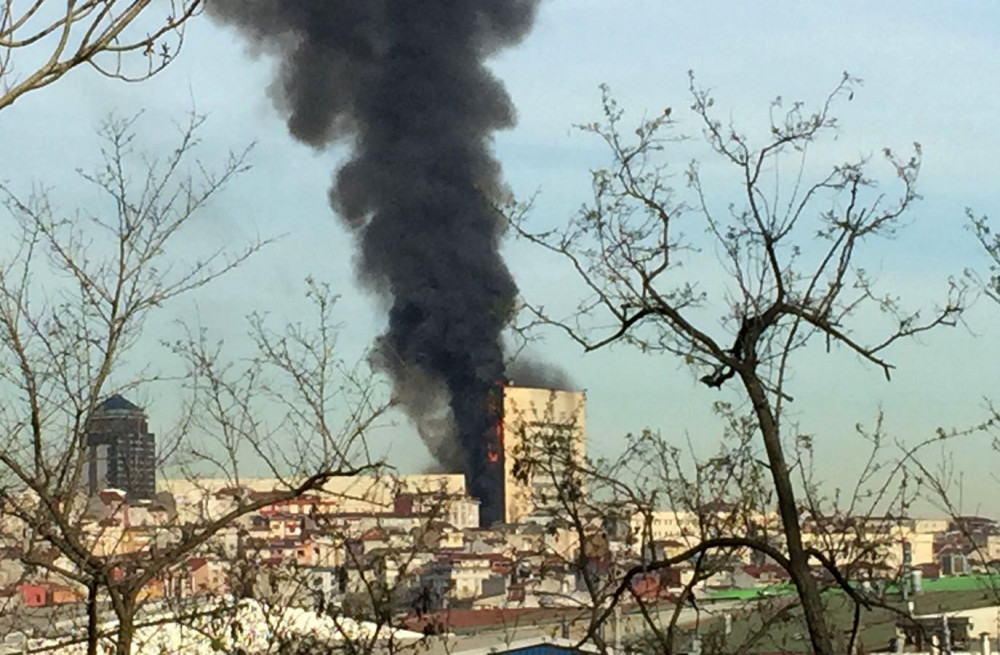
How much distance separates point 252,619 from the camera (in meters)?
12.7

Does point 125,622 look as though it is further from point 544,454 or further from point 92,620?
point 544,454

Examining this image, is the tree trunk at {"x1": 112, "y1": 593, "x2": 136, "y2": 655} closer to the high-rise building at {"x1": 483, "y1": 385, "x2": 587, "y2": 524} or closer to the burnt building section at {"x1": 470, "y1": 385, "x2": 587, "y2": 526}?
A: the burnt building section at {"x1": 470, "y1": 385, "x2": 587, "y2": 526}

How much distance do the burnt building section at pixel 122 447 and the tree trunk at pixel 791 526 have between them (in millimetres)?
3966

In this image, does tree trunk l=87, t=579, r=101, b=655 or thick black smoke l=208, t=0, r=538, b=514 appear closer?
tree trunk l=87, t=579, r=101, b=655

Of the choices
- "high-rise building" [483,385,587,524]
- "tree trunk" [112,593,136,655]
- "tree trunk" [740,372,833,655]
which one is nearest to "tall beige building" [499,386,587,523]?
"high-rise building" [483,385,587,524]

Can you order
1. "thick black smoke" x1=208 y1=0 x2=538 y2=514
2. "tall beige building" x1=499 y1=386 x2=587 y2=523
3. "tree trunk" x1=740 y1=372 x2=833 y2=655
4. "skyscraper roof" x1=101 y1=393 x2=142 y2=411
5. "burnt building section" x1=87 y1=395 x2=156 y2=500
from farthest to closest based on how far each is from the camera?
"thick black smoke" x1=208 y1=0 x2=538 y2=514
"burnt building section" x1=87 y1=395 x2=156 y2=500
"tall beige building" x1=499 y1=386 x2=587 y2=523
"skyscraper roof" x1=101 y1=393 x2=142 y2=411
"tree trunk" x1=740 y1=372 x2=833 y2=655

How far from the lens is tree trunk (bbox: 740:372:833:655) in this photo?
5957 mm

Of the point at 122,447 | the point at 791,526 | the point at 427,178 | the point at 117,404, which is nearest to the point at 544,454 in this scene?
the point at 117,404

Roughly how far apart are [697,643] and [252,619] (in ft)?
11.0

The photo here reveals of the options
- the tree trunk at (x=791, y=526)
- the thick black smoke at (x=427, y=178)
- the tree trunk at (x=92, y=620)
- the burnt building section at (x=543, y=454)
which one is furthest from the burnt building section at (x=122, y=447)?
the thick black smoke at (x=427, y=178)

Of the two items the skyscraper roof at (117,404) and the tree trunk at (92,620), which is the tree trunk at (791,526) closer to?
the tree trunk at (92,620)

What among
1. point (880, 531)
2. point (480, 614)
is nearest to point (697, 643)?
point (880, 531)

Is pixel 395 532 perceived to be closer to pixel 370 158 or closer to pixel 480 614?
pixel 480 614

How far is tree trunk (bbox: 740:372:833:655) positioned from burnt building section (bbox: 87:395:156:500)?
3966mm
